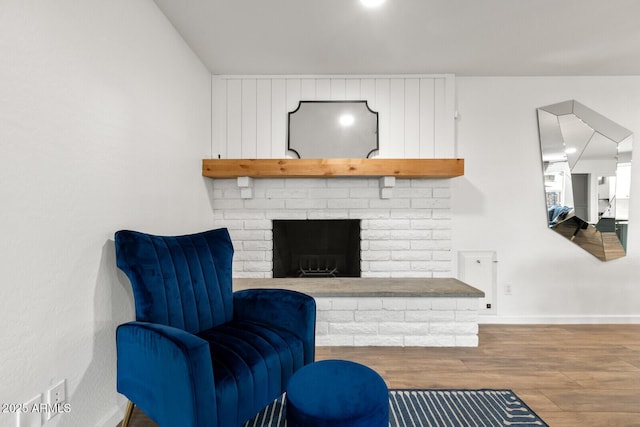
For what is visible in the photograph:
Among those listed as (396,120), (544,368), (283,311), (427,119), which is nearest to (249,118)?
(396,120)

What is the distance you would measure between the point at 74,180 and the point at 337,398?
131cm

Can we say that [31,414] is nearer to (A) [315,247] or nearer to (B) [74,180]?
(B) [74,180]

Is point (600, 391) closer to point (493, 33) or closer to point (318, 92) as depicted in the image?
point (493, 33)

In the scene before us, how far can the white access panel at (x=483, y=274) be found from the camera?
9.20 ft

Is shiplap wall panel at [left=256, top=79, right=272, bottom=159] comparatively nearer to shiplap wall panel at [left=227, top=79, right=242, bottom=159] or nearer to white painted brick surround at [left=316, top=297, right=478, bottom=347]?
shiplap wall panel at [left=227, top=79, right=242, bottom=159]

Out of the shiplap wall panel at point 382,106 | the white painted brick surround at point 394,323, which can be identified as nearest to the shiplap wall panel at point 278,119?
the shiplap wall panel at point 382,106

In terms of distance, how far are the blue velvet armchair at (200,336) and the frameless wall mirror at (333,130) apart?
4.10 ft

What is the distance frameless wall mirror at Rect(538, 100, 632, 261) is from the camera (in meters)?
2.79

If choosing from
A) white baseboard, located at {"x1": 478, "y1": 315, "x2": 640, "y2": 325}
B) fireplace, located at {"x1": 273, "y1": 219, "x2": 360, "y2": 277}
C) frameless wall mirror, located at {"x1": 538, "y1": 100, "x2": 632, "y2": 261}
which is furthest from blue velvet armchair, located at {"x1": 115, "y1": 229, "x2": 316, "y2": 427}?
frameless wall mirror, located at {"x1": 538, "y1": 100, "x2": 632, "y2": 261}

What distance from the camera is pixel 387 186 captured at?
2.67 meters

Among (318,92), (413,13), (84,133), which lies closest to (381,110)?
(318,92)

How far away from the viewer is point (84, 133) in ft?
4.25

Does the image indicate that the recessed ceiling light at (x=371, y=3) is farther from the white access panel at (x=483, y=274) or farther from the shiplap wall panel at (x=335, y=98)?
the white access panel at (x=483, y=274)

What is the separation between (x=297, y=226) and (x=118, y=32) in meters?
1.89
